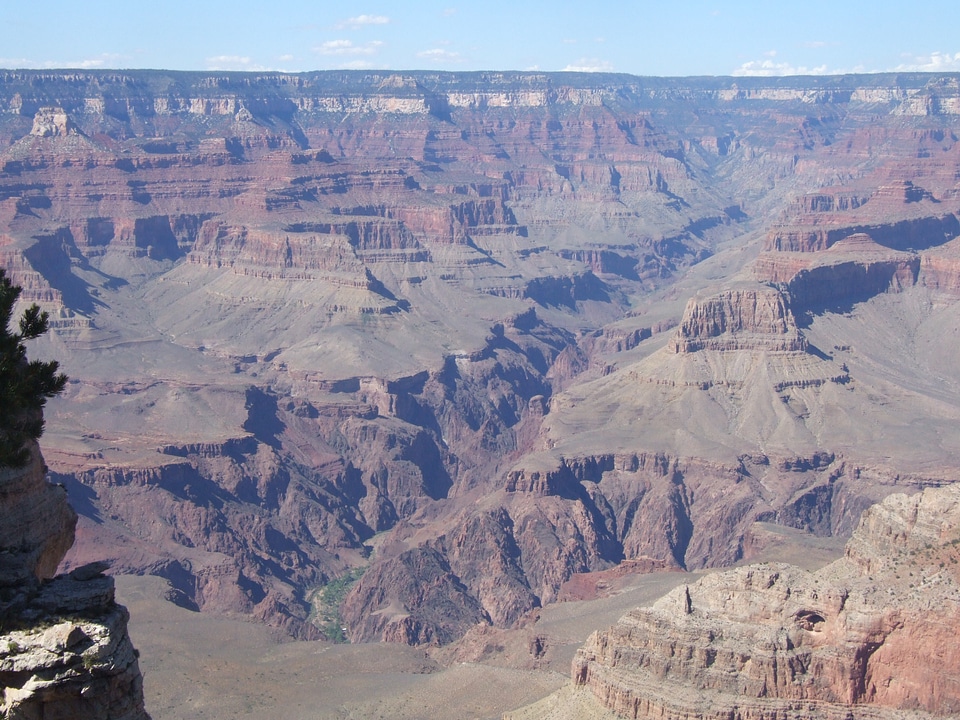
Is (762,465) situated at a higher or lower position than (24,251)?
lower

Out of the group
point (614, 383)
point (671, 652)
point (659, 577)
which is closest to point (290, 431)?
point (614, 383)

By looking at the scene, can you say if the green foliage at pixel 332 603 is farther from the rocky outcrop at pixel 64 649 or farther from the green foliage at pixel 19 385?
the rocky outcrop at pixel 64 649

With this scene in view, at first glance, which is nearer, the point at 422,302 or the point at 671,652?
the point at 671,652

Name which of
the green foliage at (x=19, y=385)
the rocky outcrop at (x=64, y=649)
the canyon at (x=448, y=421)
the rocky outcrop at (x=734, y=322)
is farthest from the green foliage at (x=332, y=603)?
the rocky outcrop at (x=64, y=649)

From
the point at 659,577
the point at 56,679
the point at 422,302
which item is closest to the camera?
the point at 56,679

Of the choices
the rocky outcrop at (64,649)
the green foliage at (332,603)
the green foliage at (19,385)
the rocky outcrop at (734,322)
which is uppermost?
the green foliage at (19,385)

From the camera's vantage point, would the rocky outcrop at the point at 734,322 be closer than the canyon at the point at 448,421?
No

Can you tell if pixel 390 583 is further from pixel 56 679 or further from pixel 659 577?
pixel 56 679

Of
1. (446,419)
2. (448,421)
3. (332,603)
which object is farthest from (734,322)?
(332,603)
